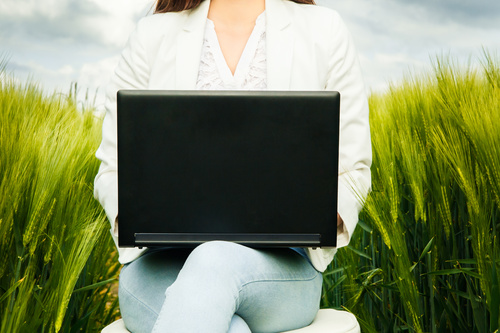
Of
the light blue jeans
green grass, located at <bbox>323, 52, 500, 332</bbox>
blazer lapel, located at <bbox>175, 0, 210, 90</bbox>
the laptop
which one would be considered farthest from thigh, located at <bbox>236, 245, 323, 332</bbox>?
blazer lapel, located at <bbox>175, 0, 210, 90</bbox>

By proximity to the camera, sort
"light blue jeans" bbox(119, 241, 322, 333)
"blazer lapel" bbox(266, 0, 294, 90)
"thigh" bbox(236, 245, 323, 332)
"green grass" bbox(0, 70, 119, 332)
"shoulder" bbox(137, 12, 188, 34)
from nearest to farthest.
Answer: "light blue jeans" bbox(119, 241, 322, 333) → "thigh" bbox(236, 245, 323, 332) → "green grass" bbox(0, 70, 119, 332) → "blazer lapel" bbox(266, 0, 294, 90) → "shoulder" bbox(137, 12, 188, 34)

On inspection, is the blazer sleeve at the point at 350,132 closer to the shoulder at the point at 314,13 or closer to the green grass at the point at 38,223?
the shoulder at the point at 314,13

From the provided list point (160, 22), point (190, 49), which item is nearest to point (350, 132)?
point (190, 49)

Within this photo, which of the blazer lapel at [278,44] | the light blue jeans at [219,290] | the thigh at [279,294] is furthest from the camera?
the blazer lapel at [278,44]

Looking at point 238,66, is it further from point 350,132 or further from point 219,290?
point 219,290

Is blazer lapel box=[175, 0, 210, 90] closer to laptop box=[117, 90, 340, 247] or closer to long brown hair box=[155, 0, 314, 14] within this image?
long brown hair box=[155, 0, 314, 14]

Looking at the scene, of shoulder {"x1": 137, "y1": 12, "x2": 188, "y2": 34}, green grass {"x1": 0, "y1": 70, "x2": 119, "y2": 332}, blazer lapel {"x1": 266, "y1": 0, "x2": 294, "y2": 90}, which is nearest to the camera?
green grass {"x1": 0, "y1": 70, "x2": 119, "y2": 332}

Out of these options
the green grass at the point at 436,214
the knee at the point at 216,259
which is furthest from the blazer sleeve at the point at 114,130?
the green grass at the point at 436,214

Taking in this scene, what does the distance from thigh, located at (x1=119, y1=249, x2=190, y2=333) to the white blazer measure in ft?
0.22

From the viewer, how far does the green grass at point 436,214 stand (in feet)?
4.09

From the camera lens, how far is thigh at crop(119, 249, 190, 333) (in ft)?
3.74

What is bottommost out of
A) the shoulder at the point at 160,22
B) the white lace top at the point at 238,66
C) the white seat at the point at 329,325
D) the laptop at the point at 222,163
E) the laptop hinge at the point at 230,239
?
the white seat at the point at 329,325

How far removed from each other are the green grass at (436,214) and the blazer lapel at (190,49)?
51 centimetres

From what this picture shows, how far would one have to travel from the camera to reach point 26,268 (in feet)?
4.32
